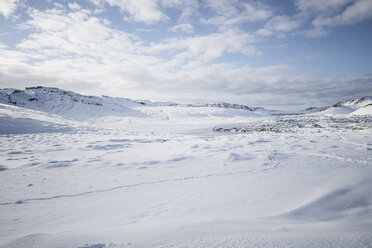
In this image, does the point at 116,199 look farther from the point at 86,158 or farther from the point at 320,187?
the point at 320,187

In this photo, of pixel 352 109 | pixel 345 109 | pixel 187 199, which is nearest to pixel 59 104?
pixel 187 199

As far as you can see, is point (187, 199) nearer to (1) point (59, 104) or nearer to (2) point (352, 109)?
(1) point (59, 104)

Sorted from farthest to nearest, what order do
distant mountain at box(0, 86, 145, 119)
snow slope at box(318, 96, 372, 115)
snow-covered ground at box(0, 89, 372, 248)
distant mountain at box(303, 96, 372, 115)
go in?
snow slope at box(318, 96, 372, 115), distant mountain at box(303, 96, 372, 115), distant mountain at box(0, 86, 145, 119), snow-covered ground at box(0, 89, 372, 248)

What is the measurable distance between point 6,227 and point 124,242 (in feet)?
5.20

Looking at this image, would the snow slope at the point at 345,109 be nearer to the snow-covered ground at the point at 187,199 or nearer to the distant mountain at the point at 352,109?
the distant mountain at the point at 352,109

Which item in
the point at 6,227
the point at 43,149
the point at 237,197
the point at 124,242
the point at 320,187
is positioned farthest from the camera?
the point at 43,149

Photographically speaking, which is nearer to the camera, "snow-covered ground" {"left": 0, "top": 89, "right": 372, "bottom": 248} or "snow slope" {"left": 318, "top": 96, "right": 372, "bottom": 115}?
"snow-covered ground" {"left": 0, "top": 89, "right": 372, "bottom": 248}

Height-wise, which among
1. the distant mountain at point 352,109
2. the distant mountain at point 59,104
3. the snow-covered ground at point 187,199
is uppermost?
the distant mountain at point 352,109

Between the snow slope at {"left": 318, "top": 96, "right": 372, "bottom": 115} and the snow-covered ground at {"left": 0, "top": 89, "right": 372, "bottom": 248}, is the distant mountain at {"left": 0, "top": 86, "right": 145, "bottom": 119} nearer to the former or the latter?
the snow-covered ground at {"left": 0, "top": 89, "right": 372, "bottom": 248}

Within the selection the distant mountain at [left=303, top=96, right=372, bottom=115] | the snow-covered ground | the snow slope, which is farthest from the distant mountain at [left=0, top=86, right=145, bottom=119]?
the snow slope

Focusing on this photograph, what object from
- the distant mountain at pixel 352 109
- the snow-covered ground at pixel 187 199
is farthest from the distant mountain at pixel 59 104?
the distant mountain at pixel 352 109

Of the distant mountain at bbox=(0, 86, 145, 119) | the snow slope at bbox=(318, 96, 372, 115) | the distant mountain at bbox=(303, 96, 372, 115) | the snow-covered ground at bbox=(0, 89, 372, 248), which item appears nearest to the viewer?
the snow-covered ground at bbox=(0, 89, 372, 248)

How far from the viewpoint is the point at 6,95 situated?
37.1 meters

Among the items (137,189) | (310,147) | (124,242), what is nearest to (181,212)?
(124,242)
